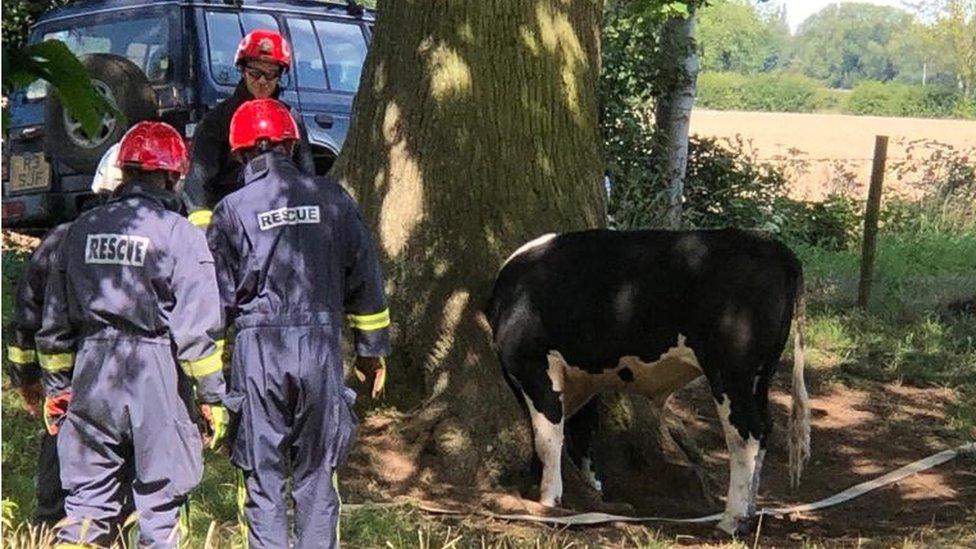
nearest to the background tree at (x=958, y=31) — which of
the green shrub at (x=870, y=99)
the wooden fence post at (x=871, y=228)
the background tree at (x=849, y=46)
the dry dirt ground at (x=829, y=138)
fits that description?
the dry dirt ground at (x=829, y=138)

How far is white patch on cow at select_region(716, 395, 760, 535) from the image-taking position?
25.3ft

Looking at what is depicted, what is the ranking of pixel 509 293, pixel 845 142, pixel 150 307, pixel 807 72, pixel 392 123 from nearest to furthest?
pixel 150 307 < pixel 509 293 < pixel 392 123 < pixel 845 142 < pixel 807 72

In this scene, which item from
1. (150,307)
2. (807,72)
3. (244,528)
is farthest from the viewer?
(807,72)

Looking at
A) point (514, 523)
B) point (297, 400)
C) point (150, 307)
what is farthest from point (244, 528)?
point (514, 523)

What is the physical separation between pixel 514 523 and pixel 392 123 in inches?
95.2

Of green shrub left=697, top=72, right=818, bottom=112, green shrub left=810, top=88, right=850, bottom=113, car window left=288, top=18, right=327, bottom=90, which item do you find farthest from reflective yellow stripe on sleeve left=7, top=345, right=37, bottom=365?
green shrub left=810, top=88, right=850, bottom=113

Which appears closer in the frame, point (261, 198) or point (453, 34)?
point (261, 198)

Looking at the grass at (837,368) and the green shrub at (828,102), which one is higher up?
the grass at (837,368)

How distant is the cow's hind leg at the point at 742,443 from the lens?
7.75 metres

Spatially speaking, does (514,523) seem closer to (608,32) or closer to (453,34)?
(453,34)

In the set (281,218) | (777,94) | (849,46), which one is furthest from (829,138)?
→ (849,46)

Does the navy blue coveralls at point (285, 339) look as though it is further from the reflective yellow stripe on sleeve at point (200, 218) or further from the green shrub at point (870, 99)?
the green shrub at point (870, 99)

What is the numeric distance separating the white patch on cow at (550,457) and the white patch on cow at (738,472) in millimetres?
805

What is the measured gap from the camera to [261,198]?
219 inches
